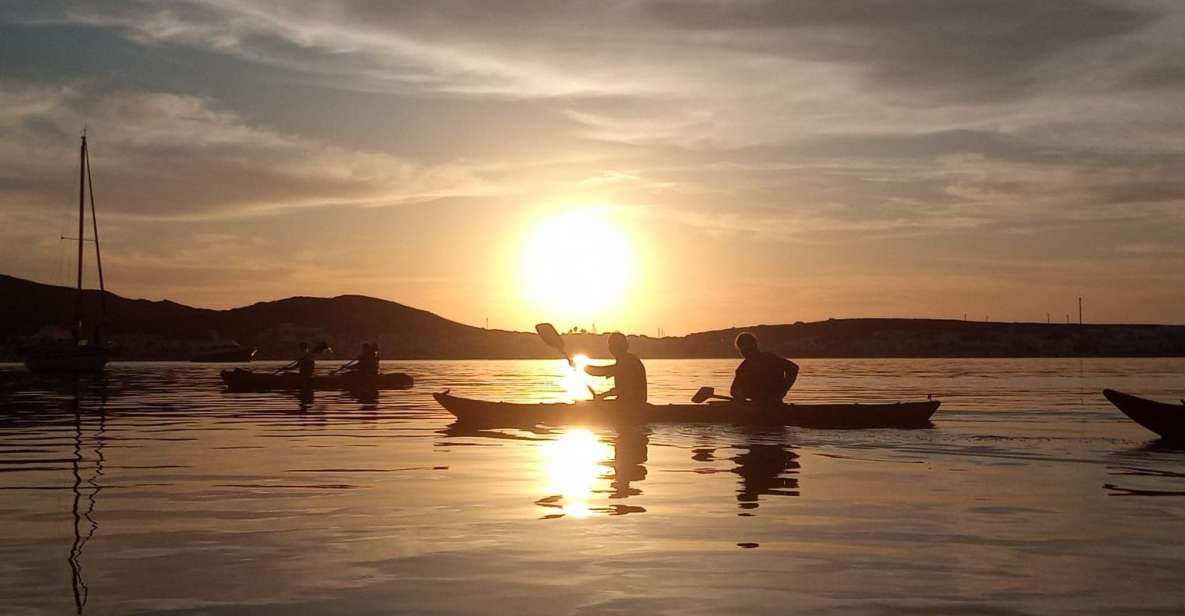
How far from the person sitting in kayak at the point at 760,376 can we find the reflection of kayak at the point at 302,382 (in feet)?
80.5

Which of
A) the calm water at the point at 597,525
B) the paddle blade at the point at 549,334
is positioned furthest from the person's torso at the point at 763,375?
the paddle blade at the point at 549,334

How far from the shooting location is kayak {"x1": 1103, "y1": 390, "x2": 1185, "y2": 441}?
21.7 m

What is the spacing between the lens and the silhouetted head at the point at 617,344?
76.5ft

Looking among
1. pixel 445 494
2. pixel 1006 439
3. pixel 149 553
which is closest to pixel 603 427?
pixel 1006 439

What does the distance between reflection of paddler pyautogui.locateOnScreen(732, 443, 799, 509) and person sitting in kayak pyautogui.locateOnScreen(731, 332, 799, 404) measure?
3494 millimetres

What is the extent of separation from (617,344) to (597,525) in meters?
12.7

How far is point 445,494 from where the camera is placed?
14.2m

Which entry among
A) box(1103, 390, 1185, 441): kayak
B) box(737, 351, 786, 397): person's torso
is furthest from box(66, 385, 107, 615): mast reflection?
box(1103, 390, 1185, 441): kayak

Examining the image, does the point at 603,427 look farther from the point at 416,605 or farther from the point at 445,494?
the point at 416,605

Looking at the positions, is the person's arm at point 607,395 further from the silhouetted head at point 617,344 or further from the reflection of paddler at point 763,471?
the reflection of paddler at point 763,471

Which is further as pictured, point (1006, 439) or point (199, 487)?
point (1006, 439)

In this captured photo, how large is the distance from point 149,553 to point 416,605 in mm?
3393

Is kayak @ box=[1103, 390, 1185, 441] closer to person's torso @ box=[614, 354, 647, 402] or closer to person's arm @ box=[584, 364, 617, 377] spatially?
person's torso @ box=[614, 354, 647, 402]

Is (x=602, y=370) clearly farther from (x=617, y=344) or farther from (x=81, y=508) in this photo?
(x=81, y=508)
